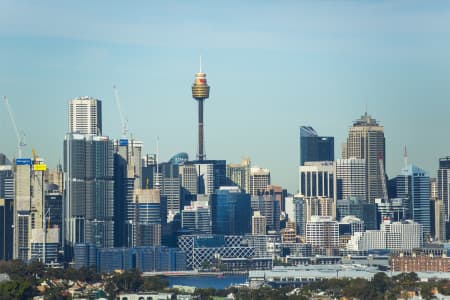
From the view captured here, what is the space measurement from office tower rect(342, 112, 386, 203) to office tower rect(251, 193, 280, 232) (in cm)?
378

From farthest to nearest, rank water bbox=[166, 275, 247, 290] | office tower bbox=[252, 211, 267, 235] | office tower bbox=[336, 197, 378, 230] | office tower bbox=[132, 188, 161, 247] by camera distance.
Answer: office tower bbox=[336, 197, 378, 230] → office tower bbox=[252, 211, 267, 235] → office tower bbox=[132, 188, 161, 247] → water bbox=[166, 275, 247, 290]

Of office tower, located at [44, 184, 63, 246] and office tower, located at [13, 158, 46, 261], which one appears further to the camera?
office tower, located at [44, 184, 63, 246]

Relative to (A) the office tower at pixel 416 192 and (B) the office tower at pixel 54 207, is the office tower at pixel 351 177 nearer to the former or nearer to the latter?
(A) the office tower at pixel 416 192

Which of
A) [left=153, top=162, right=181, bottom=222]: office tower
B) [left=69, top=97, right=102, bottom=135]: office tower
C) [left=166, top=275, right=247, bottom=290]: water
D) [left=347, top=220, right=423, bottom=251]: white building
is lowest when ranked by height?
[left=166, top=275, right=247, bottom=290]: water

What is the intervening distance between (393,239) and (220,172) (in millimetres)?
10996

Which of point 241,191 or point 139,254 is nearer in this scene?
point 139,254

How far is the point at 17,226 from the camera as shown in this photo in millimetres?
57250

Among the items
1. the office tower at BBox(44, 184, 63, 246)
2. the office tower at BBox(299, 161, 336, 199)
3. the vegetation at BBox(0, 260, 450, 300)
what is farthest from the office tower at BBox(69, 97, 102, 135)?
the vegetation at BBox(0, 260, 450, 300)

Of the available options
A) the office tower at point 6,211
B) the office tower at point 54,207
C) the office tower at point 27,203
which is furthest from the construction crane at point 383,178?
the office tower at point 27,203

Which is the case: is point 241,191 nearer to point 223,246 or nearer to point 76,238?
point 223,246

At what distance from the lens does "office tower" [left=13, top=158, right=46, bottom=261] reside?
56906 mm

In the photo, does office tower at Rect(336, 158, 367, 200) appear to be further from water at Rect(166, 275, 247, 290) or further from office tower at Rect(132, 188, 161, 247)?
water at Rect(166, 275, 247, 290)

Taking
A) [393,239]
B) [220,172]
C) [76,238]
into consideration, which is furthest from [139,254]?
[220,172]

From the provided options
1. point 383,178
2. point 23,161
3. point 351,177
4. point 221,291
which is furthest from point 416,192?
point 221,291
